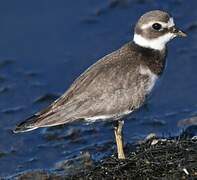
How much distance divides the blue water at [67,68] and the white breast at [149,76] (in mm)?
879

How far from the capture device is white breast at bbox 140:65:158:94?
353 inches

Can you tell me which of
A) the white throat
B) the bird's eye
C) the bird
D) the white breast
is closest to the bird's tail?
the bird

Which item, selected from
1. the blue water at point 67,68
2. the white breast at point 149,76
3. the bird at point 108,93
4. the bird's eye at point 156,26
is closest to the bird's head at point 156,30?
the bird's eye at point 156,26

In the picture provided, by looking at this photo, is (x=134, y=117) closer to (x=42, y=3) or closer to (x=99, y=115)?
(x=99, y=115)

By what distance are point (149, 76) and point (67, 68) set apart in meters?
2.87

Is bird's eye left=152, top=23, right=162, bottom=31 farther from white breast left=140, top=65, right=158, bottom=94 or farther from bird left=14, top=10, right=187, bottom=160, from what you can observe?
white breast left=140, top=65, right=158, bottom=94

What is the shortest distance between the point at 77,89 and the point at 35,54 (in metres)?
3.07

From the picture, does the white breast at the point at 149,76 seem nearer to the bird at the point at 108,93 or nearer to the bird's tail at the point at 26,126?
the bird at the point at 108,93

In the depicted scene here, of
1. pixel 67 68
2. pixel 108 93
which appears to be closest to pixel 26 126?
pixel 108 93

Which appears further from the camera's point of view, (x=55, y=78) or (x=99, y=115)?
(x=55, y=78)

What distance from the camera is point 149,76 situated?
8.98 m

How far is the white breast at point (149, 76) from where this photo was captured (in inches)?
353

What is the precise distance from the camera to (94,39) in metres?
12.2

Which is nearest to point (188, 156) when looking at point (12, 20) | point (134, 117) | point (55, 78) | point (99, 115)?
point (99, 115)
